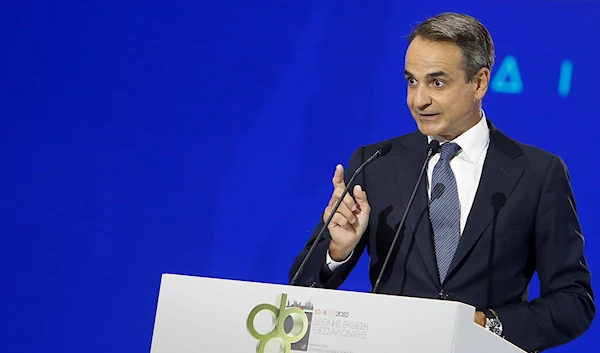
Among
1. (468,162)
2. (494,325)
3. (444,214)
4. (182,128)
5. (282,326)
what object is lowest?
(282,326)

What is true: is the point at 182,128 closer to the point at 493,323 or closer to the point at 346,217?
the point at 346,217

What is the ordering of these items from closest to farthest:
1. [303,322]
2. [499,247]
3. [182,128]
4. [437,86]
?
[303,322]
[499,247]
[437,86]
[182,128]

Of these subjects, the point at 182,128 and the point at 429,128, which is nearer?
the point at 429,128

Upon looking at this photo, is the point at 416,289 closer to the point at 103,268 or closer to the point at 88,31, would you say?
the point at 103,268

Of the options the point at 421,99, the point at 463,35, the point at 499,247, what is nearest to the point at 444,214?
the point at 499,247

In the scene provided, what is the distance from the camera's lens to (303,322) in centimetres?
168

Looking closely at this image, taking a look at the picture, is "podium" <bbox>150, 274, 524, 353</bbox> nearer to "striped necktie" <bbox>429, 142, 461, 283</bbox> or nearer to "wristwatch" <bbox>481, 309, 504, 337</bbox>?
"wristwatch" <bbox>481, 309, 504, 337</bbox>

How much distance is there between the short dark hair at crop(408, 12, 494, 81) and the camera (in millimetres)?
2471

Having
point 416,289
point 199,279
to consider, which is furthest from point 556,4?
point 199,279

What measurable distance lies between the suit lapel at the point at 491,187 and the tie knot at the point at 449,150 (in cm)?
9

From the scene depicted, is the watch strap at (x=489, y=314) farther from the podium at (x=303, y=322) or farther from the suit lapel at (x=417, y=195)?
the podium at (x=303, y=322)

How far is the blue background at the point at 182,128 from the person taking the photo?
11.0 ft

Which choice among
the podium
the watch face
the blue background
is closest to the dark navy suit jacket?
the watch face

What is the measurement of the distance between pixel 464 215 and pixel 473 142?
0.72 feet
